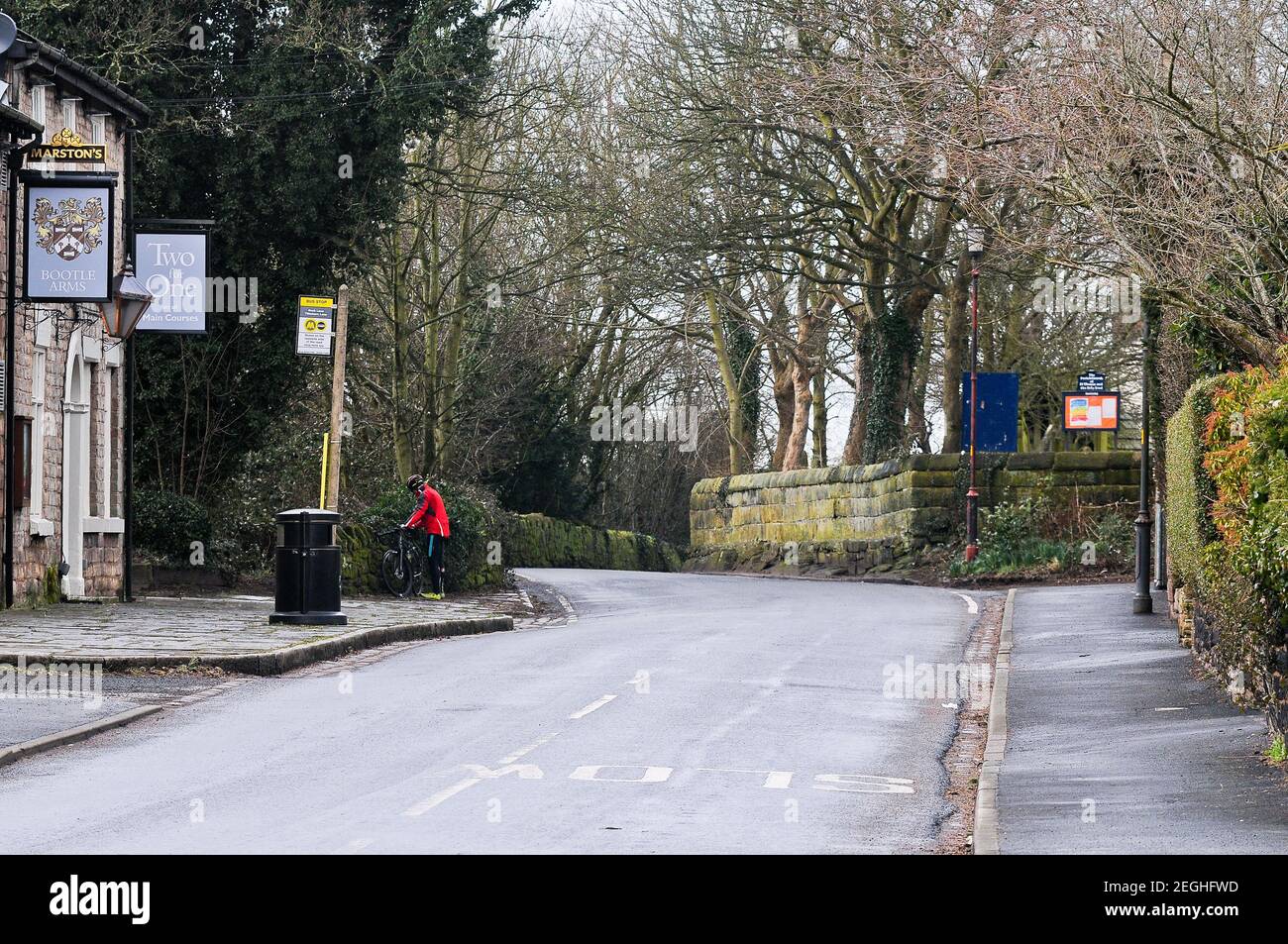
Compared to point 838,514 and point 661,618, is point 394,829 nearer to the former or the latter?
point 661,618

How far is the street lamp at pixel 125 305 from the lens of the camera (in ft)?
77.8

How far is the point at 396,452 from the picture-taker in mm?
37688

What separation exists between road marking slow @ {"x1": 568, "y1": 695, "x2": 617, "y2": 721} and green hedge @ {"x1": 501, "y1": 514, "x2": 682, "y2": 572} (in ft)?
78.0

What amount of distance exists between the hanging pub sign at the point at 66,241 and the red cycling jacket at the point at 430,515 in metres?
7.18

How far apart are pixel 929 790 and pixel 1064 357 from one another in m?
33.2

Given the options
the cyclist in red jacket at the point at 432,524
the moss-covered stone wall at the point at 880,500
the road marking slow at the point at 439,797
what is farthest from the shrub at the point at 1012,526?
the road marking slow at the point at 439,797

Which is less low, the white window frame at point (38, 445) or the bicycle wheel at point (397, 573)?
the white window frame at point (38, 445)

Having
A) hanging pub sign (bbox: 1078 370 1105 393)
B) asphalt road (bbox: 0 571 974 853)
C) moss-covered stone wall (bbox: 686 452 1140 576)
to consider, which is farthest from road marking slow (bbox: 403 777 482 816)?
hanging pub sign (bbox: 1078 370 1105 393)

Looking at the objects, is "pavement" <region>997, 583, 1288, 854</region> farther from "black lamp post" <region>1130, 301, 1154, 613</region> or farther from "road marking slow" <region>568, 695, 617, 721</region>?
"road marking slow" <region>568, 695, 617, 721</region>

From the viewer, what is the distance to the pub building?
2234 centimetres

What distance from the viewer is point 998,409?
35625 millimetres

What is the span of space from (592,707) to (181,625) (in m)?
8.02

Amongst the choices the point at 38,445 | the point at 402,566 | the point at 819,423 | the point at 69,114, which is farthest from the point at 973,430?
the point at 38,445

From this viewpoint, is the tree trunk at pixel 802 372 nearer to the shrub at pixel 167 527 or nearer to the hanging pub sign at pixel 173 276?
the shrub at pixel 167 527
